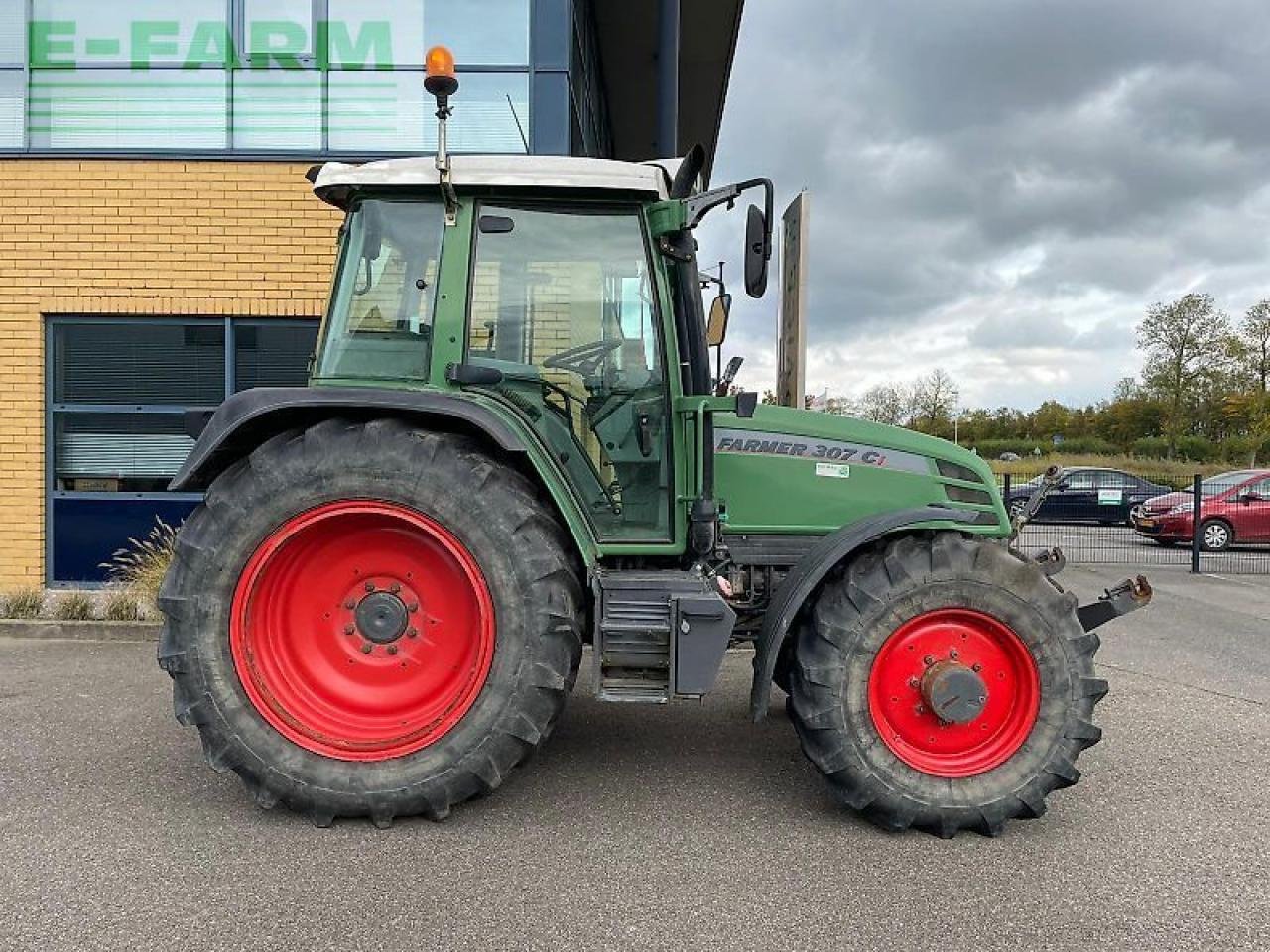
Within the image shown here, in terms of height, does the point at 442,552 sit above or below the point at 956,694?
above

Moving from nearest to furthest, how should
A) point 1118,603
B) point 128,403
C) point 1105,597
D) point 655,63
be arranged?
point 1118,603 < point 1105,597 < point 128,403 < point 655,63

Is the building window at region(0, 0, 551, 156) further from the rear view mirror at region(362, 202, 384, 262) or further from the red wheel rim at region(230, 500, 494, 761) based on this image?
the red wheel rim at region(230, 500, 494, 761)

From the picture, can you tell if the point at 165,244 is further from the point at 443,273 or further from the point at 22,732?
the point at 443,273

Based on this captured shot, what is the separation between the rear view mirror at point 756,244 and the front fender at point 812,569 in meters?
1.00

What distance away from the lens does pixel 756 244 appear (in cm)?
296

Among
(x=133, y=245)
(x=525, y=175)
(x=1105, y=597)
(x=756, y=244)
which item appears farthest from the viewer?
(x=133, y=245)

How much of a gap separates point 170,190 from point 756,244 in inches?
240

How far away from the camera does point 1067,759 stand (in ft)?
9.89

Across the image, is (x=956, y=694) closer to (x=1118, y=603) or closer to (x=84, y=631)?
(x=1118, y=603)

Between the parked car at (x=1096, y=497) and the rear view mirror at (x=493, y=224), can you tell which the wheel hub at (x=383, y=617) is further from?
the parked car at (x=1096, y=497)

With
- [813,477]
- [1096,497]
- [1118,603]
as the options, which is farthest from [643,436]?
[1096,497]

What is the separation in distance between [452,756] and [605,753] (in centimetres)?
95

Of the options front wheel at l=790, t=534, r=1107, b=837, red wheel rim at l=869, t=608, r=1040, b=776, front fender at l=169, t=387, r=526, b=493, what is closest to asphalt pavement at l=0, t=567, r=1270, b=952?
front wheel at l=790, t=534, r=1107, b=837

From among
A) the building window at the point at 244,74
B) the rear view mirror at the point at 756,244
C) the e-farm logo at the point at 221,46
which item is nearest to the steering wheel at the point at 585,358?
the rear view mirror at the point at 756,244
